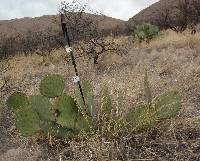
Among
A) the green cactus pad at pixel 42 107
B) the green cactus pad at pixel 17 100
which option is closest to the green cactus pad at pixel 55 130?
the green cactus pad at pixel 42 107

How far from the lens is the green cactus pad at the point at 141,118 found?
398 cm

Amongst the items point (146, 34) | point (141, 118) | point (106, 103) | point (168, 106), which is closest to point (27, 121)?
point (106, 103)

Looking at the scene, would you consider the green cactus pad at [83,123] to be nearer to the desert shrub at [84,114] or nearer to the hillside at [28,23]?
the desert shrub at [84,114]

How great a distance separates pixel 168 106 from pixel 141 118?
0.23 metres

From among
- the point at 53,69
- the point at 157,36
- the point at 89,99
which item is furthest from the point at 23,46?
the point at 89,99

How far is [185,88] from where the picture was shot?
222 inches

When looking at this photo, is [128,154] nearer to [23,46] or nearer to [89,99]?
[89,99]

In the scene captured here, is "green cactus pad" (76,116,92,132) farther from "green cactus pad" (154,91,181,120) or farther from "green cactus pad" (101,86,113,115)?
"green cactus pad" (154,91,181,120)

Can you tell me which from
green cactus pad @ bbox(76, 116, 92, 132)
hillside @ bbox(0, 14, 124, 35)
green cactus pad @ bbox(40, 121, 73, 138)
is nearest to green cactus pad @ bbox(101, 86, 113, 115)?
green cactus pad @ bbox(76, 116, 92, 132)

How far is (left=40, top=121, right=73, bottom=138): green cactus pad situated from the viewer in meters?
4.05

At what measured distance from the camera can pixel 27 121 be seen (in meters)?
4.01

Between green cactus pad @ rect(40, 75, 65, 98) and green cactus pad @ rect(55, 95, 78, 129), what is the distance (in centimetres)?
11

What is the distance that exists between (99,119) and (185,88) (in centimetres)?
181

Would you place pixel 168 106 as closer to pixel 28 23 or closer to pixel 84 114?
pixel 84 114
